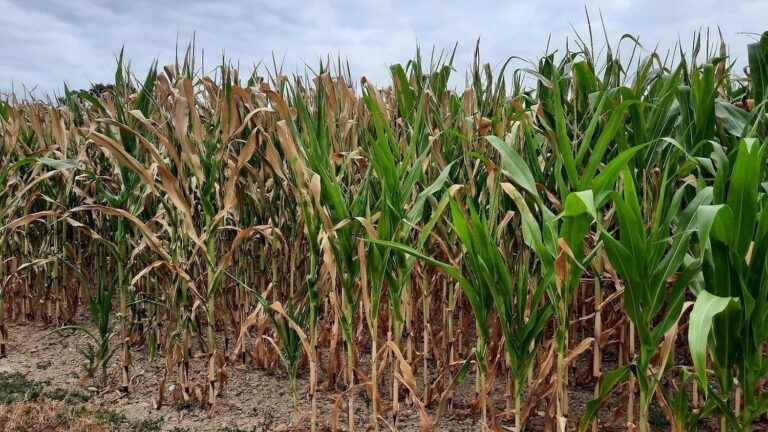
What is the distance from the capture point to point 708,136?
1.94 metres

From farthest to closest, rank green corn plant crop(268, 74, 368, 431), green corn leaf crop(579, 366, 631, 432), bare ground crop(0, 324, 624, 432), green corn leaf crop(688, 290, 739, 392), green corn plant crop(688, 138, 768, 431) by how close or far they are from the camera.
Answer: bare ground crop(0, 324, 624, 432) < green corn plant crop(268, 74, 368, 431) < green corn leaf crop(579, 366, 631, 432) < green corn plant crop(688, 138, 768, 431) < green corn leaf crop(688, 290, 739, 392)

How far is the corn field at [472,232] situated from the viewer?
1.45 meters

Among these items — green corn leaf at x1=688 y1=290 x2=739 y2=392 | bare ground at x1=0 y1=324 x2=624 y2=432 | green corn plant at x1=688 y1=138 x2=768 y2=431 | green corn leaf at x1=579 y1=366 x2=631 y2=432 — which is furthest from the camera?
bare ground at x1=0 y1=324 x2=624 y2=432

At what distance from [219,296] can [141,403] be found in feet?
2.04

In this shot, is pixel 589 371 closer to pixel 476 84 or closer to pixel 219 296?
pixel 476 84

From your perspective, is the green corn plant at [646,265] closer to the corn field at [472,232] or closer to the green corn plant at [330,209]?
the corn field at [472,232]

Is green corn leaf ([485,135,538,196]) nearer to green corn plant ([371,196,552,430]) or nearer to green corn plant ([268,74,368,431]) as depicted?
green corn plant ([371,196,552,430])

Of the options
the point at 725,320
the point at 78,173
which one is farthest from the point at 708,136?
the point at 78,173

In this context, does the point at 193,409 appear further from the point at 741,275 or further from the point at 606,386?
the point at 741,275

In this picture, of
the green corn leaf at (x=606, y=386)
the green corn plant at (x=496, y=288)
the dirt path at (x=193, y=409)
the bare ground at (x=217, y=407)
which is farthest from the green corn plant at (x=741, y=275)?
the dirt path at (x=193, y=409)

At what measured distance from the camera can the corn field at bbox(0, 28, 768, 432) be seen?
Result: 1.45 meters

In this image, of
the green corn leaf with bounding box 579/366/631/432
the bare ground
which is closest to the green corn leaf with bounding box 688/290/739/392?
the green corn leaf with bounding box 579/366/631/432

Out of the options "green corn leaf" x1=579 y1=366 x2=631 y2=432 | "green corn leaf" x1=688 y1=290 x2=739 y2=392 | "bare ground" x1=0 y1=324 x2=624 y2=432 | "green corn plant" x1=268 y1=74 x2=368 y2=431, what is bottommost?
"bare ground" x1=0 y1=324 x2=624 y2=432

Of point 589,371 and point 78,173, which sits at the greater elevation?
point 78,173
